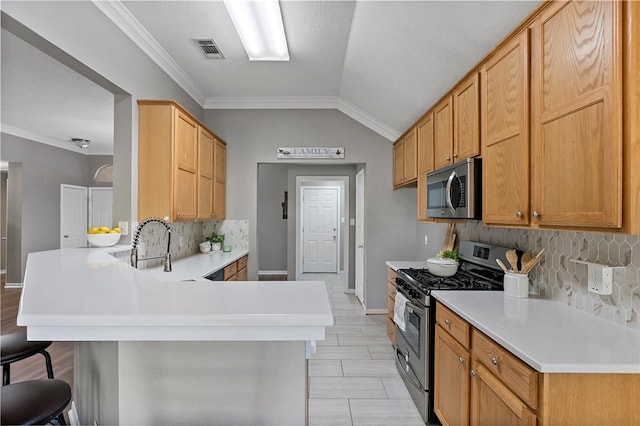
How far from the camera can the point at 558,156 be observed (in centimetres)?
144

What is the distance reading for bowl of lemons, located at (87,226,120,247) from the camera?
2.48 metres

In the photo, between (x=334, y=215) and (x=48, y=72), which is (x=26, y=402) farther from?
(x=334, y=215)

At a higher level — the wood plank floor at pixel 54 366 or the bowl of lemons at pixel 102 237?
the bowl of lemons at pixel 102 237

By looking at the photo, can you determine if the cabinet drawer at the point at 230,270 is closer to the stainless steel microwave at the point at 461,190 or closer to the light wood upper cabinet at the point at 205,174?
the light wood upper cabinet at the point at 205,174

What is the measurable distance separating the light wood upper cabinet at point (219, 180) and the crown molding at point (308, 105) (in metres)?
0.60

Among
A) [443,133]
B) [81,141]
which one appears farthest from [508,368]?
[81,141]

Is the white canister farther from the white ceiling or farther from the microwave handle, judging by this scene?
the white ceiling

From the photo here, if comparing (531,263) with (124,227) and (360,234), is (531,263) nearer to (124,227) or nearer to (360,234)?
(124,227)

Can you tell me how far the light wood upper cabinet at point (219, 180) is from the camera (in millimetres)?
4051

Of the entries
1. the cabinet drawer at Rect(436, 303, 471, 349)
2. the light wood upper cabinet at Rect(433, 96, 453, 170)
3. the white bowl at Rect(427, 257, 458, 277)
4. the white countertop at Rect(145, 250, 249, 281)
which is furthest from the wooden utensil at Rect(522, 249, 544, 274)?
the white countertop at Rect(145, 250, 249, 281)

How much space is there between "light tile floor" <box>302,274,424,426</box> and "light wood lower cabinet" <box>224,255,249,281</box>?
1.21 metres

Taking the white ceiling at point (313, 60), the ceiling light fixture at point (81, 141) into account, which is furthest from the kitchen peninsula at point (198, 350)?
the ceiling light fixture at point (81, 141)

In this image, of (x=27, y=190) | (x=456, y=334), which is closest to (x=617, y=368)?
(x=456, y=334)

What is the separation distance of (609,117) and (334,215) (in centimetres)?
664
